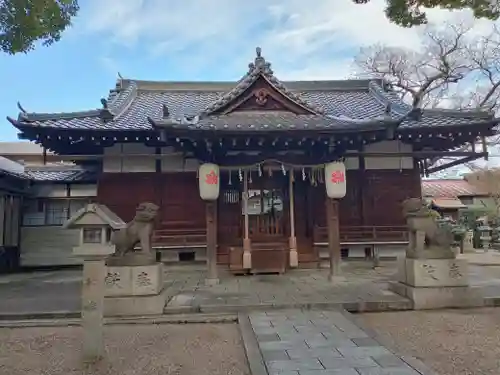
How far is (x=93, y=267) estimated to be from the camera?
4.66 metres

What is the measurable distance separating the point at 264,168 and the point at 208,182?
154cm

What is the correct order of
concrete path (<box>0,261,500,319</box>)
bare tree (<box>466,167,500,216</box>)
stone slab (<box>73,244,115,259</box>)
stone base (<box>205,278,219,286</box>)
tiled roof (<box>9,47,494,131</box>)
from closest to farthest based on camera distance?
1. stone slab (<box>73,244,115,259</box>)
2. concrete path (<box>0,261,500,319</box>)
3. stone base (<box>205,278,219,286</box>)
4. tiled roof (<box>9,47,494,131</box>)
5. bare tree (<box>466,167,500,216</box>)

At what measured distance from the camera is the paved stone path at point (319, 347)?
4051 mm

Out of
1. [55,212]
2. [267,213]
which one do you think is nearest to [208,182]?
[267,213]

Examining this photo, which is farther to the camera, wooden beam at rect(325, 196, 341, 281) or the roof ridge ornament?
the roof ridge ornament

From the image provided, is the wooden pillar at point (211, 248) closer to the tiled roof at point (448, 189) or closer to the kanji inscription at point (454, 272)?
the kanji inscription at point (454, 272)

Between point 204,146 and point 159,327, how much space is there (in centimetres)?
444

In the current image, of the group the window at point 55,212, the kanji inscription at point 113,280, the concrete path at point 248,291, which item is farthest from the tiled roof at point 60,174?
the kanji inscription at point 113,280

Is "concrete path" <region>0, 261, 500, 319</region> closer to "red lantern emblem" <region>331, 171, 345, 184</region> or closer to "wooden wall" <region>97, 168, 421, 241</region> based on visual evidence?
"wooden wall" <region>97, 168, 421, 241</region>

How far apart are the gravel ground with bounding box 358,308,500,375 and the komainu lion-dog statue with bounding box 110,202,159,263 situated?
154 inches

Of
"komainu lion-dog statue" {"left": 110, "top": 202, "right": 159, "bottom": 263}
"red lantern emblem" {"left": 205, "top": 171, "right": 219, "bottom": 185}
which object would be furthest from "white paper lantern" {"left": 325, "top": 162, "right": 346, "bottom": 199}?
"komainu lion-dog statue" {"left": 110, "top": 202, "right": 159, "bottom": 263}

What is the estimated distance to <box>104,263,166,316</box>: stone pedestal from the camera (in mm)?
6613

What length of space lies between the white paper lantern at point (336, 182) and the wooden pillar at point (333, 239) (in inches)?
7.6

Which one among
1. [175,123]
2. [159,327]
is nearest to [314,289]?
[159,327]
